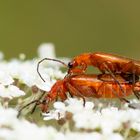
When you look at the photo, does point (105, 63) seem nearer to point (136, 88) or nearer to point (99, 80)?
point (99, 80)

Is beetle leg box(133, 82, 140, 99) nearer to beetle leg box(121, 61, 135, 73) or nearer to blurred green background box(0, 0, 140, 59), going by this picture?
beetle leg box(121, 61, 135, 73)

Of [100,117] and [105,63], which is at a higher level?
[105,63]

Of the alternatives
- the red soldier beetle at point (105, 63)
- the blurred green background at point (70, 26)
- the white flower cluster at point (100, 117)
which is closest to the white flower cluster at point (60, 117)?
the white flower cluster at point (100, 117)

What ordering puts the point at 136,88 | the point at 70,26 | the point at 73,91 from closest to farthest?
the point at 73,91
the point at 136,88
the point at 70,26

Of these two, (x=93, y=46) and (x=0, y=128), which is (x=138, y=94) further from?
(x=93, y=46)

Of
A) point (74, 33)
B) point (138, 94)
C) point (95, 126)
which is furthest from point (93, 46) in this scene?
point (95, 126)

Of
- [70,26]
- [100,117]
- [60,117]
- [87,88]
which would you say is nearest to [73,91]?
[87,88]
